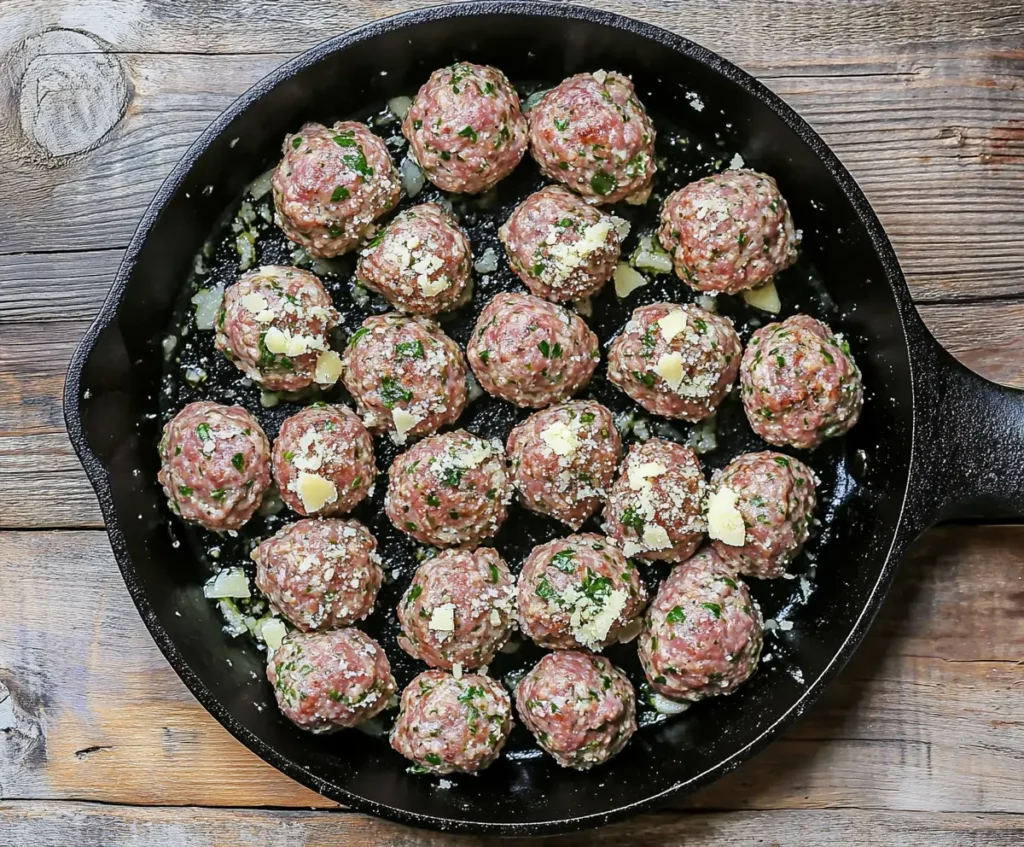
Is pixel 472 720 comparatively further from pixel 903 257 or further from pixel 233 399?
pixel 903 257

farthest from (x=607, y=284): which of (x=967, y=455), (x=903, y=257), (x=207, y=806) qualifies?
(x=207, y=806)

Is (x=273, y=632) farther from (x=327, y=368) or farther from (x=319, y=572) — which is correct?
(x=327, y=368)

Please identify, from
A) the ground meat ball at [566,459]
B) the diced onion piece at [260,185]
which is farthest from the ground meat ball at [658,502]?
the diced onion piece at [260,185]

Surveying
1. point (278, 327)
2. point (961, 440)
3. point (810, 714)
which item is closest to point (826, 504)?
point (961, 440)

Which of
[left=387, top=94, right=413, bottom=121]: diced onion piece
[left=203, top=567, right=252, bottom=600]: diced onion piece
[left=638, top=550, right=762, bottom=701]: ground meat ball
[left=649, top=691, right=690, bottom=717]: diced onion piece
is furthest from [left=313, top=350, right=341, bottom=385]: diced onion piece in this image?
[left=649, top=691, right=690, bottom=717]: diced onion piece

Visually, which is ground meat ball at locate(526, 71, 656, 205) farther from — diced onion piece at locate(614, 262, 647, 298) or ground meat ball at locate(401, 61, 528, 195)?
diced onion piece at locate(614, 262, 647, 298)

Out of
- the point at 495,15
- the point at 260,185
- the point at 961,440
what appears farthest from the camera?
the point at 260,185
